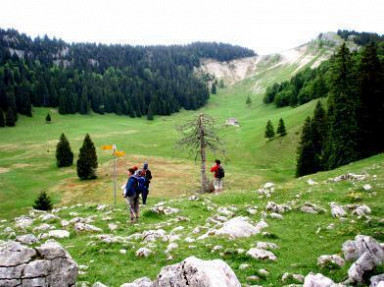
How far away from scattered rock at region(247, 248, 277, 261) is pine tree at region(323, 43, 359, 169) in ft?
124

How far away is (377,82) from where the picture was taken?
45.5 m

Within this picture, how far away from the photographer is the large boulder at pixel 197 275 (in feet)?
25.0

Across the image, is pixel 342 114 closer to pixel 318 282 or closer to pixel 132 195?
pixel 132 195

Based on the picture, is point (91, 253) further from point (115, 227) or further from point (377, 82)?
point (377, 82)

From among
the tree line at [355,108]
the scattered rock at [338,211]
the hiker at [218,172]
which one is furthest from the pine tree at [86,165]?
the scattered rock at [338,211]

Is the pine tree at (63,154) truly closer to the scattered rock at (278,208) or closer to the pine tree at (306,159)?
the pine tree at (306,159)

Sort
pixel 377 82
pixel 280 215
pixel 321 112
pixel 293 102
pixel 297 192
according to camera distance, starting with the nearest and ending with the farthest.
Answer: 1. pixel 280 215
2. pixel 297 192
3. pixel 377 82
4. pixel 321 112
5. pixel 293 102

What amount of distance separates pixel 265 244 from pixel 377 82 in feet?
129

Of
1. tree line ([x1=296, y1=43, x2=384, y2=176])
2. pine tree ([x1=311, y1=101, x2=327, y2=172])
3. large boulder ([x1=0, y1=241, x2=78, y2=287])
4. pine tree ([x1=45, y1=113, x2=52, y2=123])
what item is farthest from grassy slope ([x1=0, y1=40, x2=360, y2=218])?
large boulder ([x1=0, y1=241, x2=78, y2=287])

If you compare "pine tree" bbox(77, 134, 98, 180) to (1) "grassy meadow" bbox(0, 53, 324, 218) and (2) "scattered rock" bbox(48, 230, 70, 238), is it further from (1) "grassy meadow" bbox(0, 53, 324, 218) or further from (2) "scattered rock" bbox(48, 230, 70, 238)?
(2) "scattered rock" bbox(48, 230, 70, 238)

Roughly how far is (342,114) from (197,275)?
4546 centimetres

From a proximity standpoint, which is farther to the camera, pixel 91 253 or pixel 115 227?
pixel 115 227

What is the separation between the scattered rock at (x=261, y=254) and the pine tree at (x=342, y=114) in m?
37.7

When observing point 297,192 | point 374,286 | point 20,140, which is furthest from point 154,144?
point 374,286
